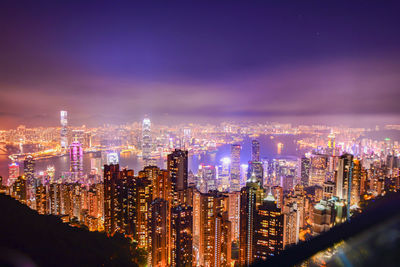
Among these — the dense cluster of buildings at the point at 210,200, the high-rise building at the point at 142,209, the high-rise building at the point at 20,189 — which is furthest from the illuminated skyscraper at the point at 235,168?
the high-rise building at the point at 20,189

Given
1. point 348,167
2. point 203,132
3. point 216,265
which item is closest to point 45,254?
point 216,265

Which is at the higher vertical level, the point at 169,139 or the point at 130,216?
the point at 169,139

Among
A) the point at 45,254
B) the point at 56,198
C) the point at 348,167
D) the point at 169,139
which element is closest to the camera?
the point at 45,254

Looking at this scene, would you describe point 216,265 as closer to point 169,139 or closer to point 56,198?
point 56,198

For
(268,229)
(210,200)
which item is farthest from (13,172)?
(268,229)

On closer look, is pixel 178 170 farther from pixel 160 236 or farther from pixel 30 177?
pixel 30 177

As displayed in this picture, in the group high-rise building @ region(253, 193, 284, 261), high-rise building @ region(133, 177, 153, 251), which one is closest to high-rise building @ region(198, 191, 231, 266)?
high-rise building @ region(253, 193, 284, 261)

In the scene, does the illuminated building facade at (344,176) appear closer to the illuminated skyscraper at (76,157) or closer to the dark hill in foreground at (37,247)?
the dark hill in foreground at (37,247)
